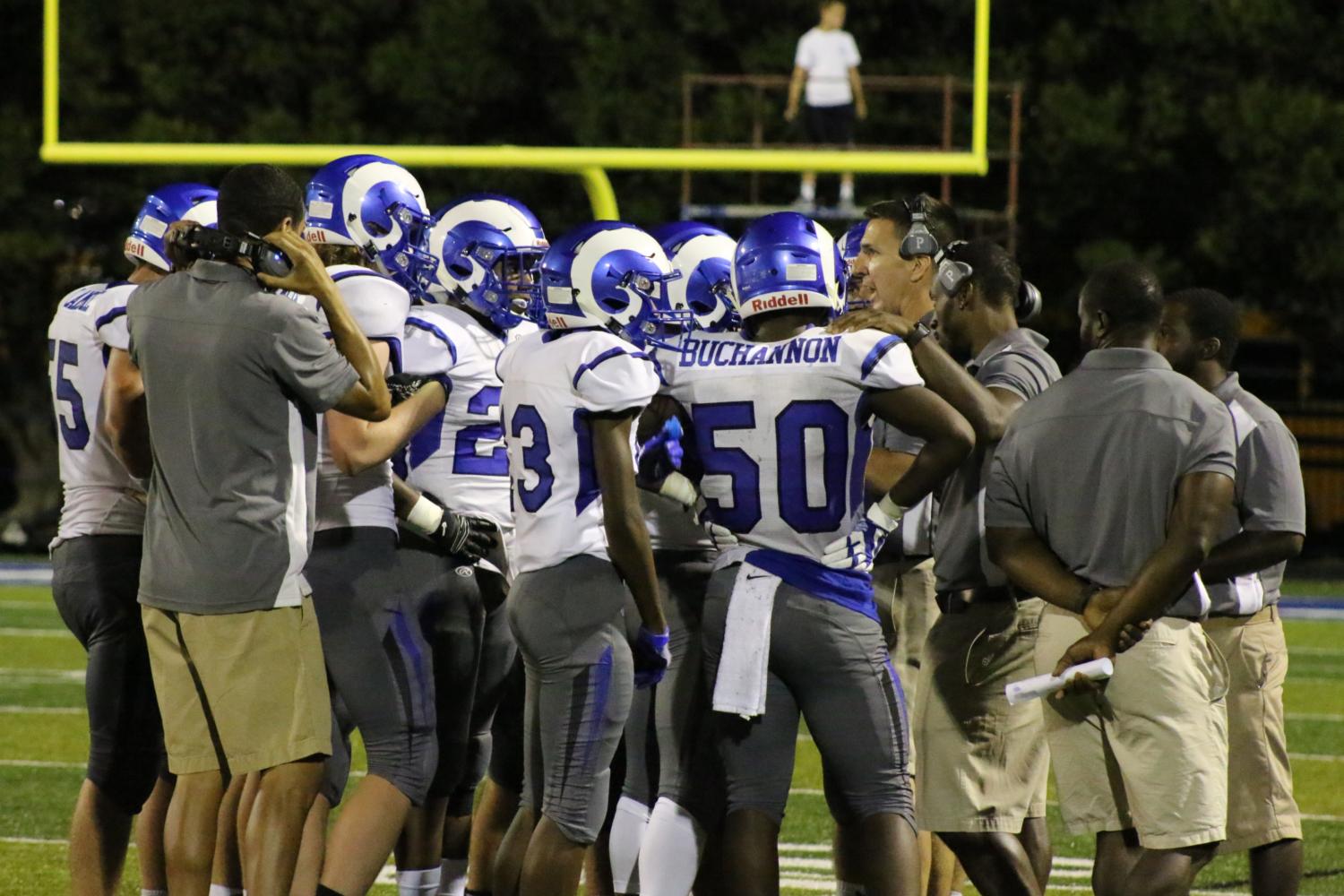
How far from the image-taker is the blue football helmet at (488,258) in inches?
197

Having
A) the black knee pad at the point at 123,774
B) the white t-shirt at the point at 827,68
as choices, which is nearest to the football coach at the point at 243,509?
the black knee pad at the point at 123,774

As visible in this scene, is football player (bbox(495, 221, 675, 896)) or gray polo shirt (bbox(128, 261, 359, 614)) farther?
football player (bbox(495, 221, 675, 896))

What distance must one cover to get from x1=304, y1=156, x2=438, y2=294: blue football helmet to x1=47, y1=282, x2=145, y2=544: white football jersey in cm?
54

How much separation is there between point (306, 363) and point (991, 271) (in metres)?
1.93

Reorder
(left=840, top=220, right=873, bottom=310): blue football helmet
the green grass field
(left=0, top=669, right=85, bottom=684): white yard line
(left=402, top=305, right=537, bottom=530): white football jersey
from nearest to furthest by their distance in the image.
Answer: (left=402, top=305, right=537, bottom=530): white football jersey, (left=840, top=220, right=873, bottom=310): blue football helmet, the green grass field, (left=0, top=669, right=85, bottom=684): white yard line

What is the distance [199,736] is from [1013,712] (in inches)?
79.1

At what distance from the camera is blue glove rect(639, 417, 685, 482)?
4.61 metres

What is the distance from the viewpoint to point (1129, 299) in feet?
14.6

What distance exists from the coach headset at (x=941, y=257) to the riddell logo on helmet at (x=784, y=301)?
847 mm

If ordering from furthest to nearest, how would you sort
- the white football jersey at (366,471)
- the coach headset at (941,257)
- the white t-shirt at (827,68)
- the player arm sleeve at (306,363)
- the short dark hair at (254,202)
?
the white t-shirt at (827,68), the coach headset at (941,257), the white football jersey at (366,471), the short dark hair at (254,202), the player arm sleeve at (306,363)

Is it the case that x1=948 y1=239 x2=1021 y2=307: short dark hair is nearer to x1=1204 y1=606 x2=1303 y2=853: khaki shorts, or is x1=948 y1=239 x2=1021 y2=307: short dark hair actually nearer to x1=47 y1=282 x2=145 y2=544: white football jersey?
x1=1204 y1=606 x2=1303 y2=853: khaki shorts

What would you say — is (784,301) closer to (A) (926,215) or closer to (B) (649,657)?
(B) (649,657)

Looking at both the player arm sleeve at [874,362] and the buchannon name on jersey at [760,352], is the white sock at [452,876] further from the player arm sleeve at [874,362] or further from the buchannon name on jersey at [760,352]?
the player arm sleeve at [874,362]

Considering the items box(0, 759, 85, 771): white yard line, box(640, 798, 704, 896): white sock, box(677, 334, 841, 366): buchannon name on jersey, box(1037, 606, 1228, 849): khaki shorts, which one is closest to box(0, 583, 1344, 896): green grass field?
box(0, 759, 85, 771): white yard line
